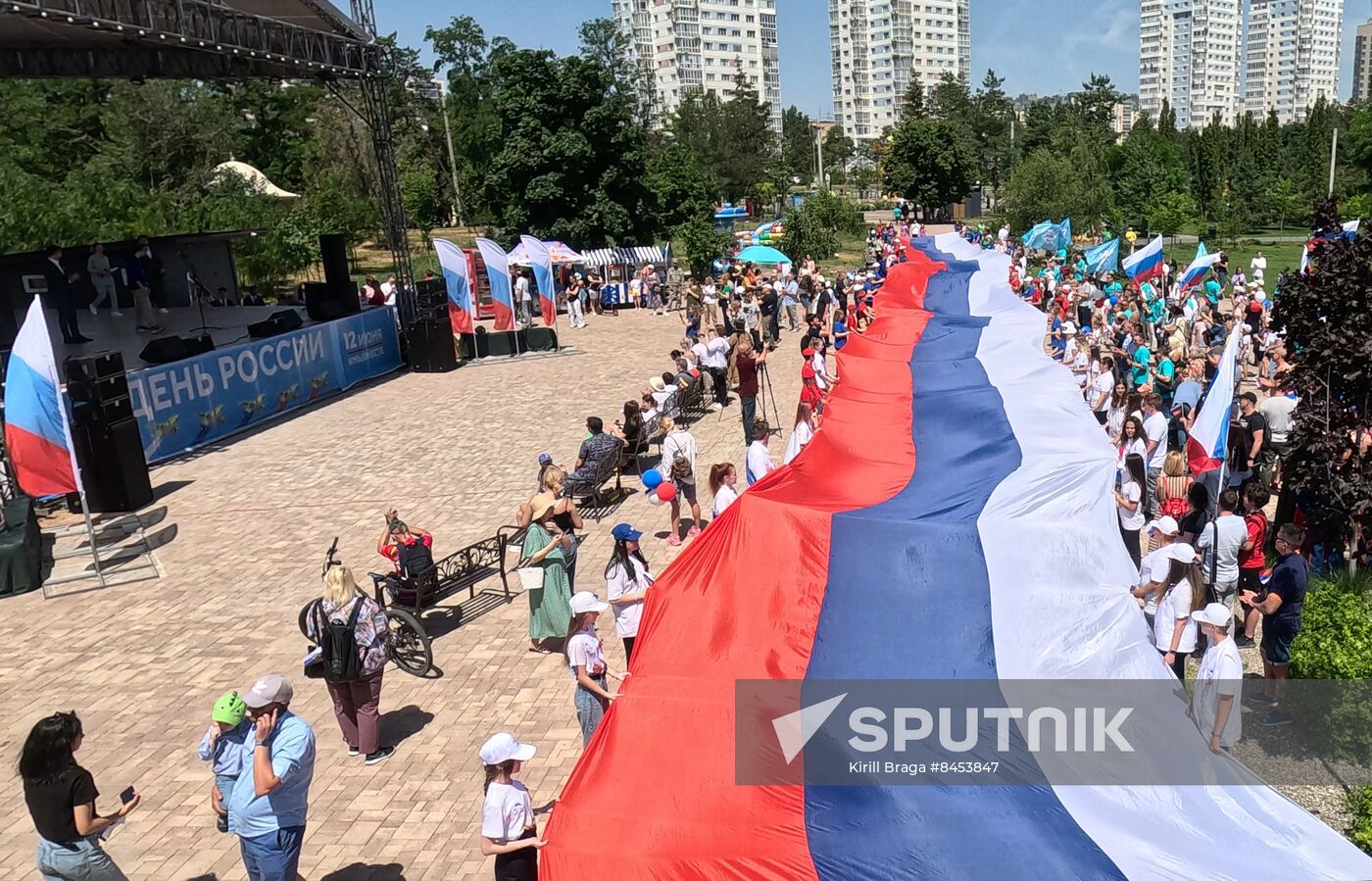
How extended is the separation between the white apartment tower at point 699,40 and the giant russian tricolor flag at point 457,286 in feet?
415

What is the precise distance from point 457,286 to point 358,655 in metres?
18.2

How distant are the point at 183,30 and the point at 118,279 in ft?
36.8

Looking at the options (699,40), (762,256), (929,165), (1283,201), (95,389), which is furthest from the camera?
(699,40)

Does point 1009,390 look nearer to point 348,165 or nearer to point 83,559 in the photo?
point 83,559

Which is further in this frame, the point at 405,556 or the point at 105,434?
the point at 105,434

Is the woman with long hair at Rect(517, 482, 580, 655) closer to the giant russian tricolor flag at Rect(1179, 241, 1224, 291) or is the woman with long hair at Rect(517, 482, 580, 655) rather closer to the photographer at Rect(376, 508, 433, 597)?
the photographer at Rect(376, 508, 433, 597)

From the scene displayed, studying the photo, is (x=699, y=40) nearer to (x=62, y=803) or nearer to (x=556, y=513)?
(x=556, y=513)

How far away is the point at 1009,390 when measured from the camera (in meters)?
12.5

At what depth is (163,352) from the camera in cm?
1908

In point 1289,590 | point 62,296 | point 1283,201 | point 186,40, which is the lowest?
point 1289,590

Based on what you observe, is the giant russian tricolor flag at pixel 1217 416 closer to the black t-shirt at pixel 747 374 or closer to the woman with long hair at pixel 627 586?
the woman with long hair at pixel 627 586

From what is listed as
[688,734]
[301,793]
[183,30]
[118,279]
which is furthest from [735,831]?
[118,279]

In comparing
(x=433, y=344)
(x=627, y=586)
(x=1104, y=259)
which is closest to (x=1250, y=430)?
(x=627, y=586)

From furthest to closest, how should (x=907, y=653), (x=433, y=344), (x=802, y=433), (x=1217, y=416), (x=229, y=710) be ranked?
1. (x=433, y=344)
2. (x=802, y=433)
3. (x=1217, y=416)
4. (x=907, y=653)
5. (x=229, y=710)
